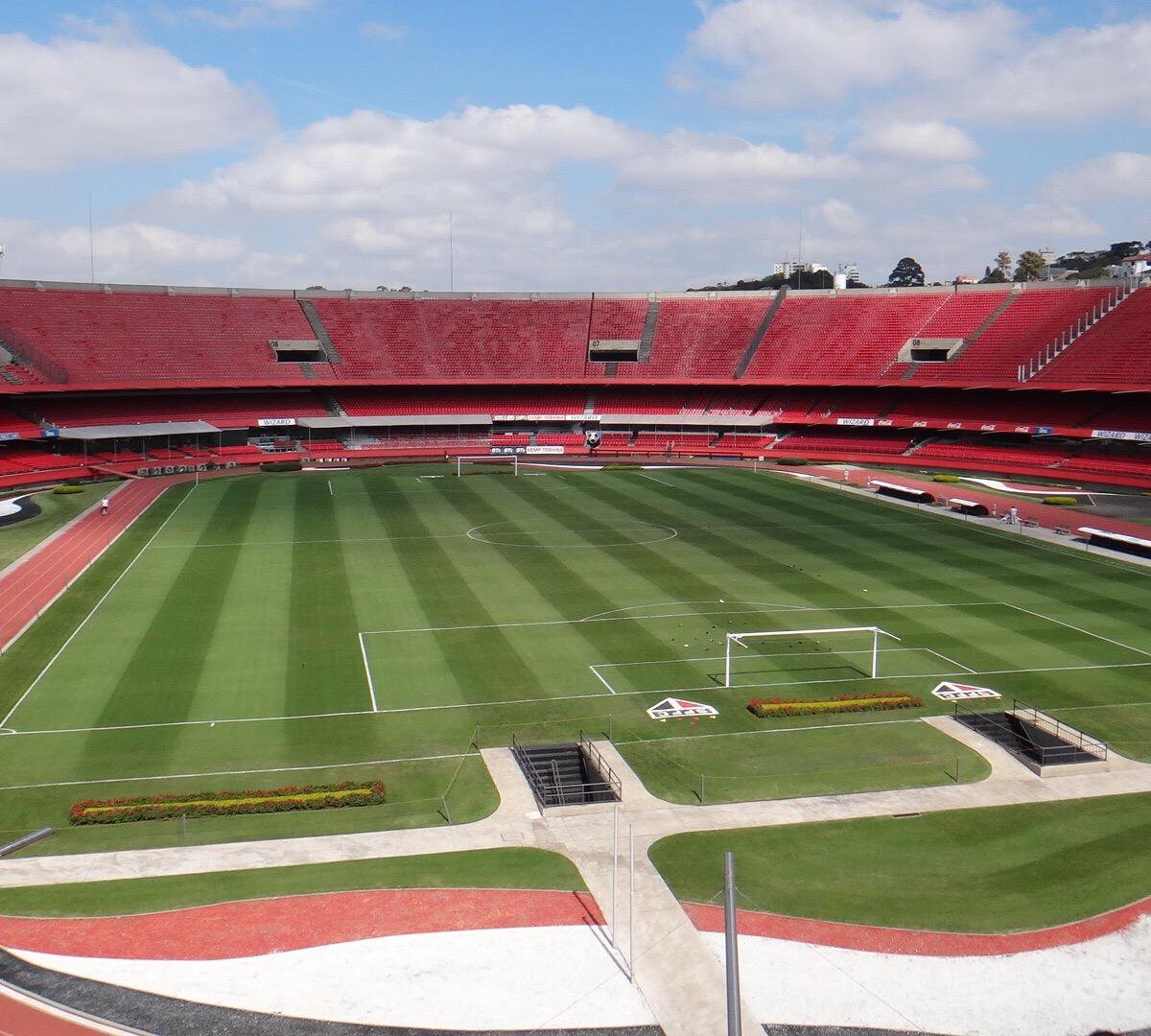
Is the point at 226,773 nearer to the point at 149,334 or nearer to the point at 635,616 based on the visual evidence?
the point at 635,616

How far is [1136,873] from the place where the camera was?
71.3 feet

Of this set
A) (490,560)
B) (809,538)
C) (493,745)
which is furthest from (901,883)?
(809,538)

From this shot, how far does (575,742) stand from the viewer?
28.5 m

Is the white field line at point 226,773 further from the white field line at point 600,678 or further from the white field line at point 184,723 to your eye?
the white field line at point 600,678

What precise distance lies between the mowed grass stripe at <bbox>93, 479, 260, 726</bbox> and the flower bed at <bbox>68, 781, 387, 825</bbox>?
587 cm

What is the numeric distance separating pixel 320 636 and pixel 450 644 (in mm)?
4860

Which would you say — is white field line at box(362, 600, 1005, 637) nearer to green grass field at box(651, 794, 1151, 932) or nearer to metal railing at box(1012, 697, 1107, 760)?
metal railing at box(1012, 697, 1107, 760)

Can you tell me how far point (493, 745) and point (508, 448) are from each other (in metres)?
68.0

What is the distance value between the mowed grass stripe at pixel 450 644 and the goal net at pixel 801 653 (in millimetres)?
6832

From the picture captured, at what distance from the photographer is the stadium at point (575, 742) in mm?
18234

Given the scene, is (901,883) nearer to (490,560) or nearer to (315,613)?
(315,613)

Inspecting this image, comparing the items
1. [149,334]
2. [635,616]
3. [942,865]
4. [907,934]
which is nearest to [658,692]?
[635,616]

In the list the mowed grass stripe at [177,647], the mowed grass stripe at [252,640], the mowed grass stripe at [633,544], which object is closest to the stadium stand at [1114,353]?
the mowed grass stripe at [633,544]

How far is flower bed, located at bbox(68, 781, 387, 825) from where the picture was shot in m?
23.9
